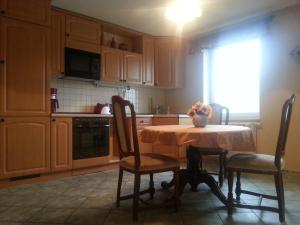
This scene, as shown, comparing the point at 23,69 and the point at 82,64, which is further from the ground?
the point at 82,64

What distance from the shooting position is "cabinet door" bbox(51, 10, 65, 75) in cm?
362

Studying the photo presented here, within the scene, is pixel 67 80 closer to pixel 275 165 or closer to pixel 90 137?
pixel 90 137

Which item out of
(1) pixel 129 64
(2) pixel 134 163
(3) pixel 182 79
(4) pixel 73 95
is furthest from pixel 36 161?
(3) pixel 182 79

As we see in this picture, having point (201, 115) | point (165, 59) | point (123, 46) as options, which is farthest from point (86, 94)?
point (201, 115)

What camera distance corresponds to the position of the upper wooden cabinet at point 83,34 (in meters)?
3.81

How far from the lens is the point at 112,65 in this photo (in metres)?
4.30

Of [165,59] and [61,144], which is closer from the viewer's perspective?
[61,144]

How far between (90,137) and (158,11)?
6.49 feet

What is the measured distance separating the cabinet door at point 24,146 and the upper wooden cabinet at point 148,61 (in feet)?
6.81

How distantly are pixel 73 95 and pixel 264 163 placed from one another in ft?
9.86

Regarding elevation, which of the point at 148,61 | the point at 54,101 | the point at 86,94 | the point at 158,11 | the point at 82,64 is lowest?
Result: the point at 54,101

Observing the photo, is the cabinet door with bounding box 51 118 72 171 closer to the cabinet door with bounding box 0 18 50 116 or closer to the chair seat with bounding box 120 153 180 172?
the cabinet door with bounding box 0 18 50 116

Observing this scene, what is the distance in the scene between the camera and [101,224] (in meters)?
2.00

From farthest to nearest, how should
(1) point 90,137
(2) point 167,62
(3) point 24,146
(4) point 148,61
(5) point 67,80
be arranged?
(2) point 167,62 < (4) point 148,61 < (5) point 67,80 < (1) point 90,137 < (3) point 24,146
